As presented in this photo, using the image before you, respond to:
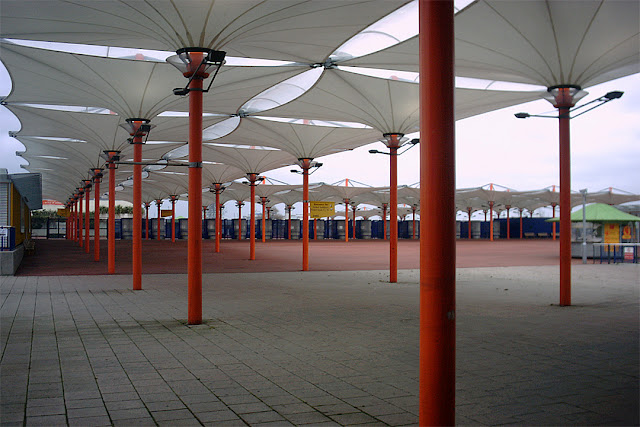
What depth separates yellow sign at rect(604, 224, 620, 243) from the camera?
31.7 meters

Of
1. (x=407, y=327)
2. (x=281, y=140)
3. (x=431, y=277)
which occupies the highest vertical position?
(x=281, y=140)

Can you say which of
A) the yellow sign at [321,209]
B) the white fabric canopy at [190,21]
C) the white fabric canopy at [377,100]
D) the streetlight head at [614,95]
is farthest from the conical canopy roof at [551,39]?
the yellow sign at [321,209]

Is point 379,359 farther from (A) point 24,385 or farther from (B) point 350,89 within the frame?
(B) point 350,89

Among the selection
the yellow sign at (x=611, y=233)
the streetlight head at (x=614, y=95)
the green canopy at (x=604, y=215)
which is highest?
the streetlight head at (x=614, y=95)

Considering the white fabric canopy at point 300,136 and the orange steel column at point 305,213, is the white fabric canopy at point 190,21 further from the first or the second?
the white fabric canopy at point 300,136

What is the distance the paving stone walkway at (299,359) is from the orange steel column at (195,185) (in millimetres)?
929

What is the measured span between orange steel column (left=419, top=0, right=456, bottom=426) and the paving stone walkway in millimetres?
1445

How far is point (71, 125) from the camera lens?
23672 millimetres

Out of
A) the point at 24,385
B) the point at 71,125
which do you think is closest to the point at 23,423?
the point at 24,385

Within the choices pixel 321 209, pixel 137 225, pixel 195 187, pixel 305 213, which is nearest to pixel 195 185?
pixel 195 187

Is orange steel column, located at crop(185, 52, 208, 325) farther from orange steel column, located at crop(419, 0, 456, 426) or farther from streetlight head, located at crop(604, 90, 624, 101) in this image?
streetlight head, located at crop(604, 90, 624, 101)

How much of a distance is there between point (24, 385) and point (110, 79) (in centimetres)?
1203

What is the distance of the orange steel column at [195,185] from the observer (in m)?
11.1

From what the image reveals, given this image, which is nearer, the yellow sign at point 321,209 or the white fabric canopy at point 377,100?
the white fabric canopy at point 377,100
